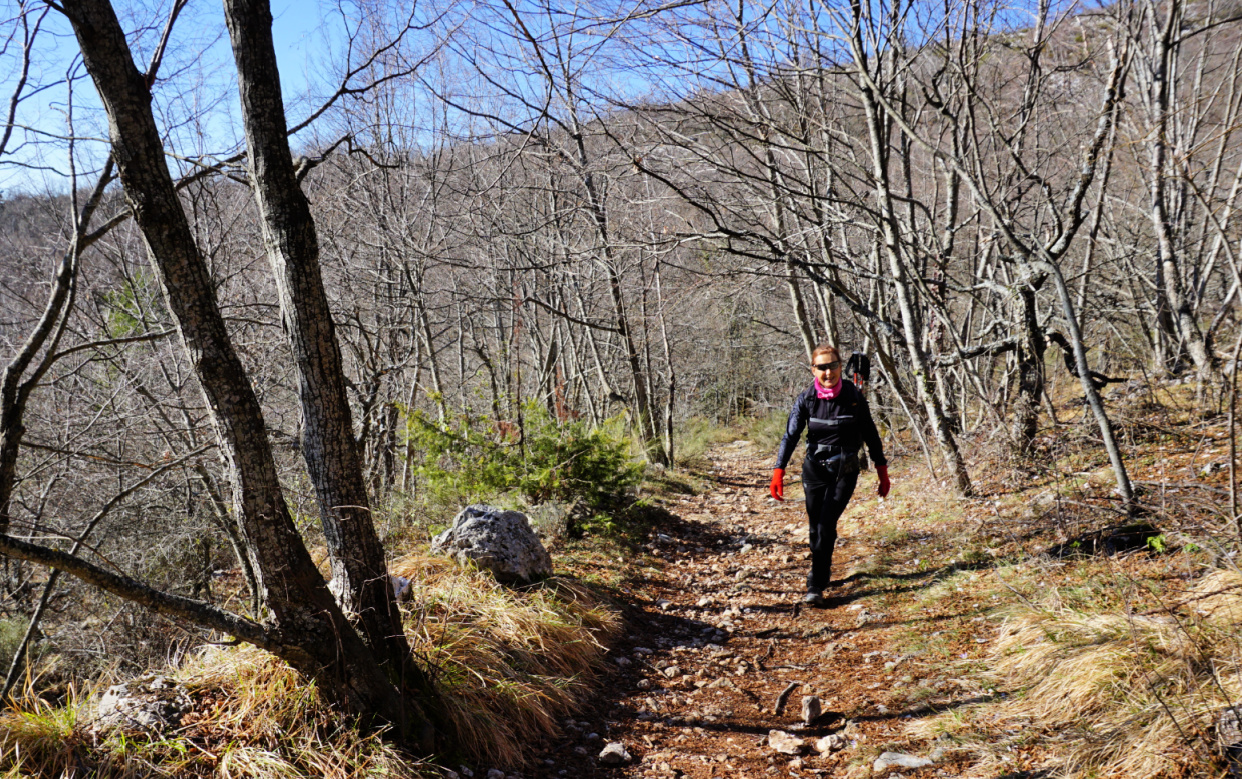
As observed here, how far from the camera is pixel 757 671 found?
Answer: 176 inches

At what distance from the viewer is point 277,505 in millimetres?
2906

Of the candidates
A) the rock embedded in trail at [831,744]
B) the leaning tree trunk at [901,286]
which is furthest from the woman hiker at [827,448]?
the rock embedded in trail at [831,744]

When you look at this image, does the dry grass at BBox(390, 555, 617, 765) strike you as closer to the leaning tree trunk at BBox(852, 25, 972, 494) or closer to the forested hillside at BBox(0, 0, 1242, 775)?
the forested hillside at BBox(0, 0, 1242, 775)

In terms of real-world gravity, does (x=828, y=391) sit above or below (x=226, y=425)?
below

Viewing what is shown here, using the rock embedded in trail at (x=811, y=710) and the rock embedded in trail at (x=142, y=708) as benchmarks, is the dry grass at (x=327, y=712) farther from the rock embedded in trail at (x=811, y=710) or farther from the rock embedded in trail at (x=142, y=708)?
Result: the rock embedded in trail at (x=811, y=710)

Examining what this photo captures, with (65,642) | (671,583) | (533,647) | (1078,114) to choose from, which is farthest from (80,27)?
(1078,114)

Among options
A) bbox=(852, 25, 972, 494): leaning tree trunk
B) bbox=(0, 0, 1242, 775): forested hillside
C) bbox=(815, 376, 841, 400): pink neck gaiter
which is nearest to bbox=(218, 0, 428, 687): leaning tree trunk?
bbox=(0, 0, 1242, 775): forested hillside

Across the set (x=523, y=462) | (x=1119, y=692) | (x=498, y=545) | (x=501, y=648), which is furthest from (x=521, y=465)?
(x=1119, y=692)

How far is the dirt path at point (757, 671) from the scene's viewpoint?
135 inches

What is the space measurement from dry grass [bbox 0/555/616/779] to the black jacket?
2148mm

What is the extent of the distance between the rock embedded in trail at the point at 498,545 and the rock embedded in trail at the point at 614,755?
175cm

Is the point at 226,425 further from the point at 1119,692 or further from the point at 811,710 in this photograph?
the point at 1119,692

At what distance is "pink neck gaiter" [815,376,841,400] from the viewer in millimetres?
5227

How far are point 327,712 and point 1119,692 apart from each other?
11.0ft
